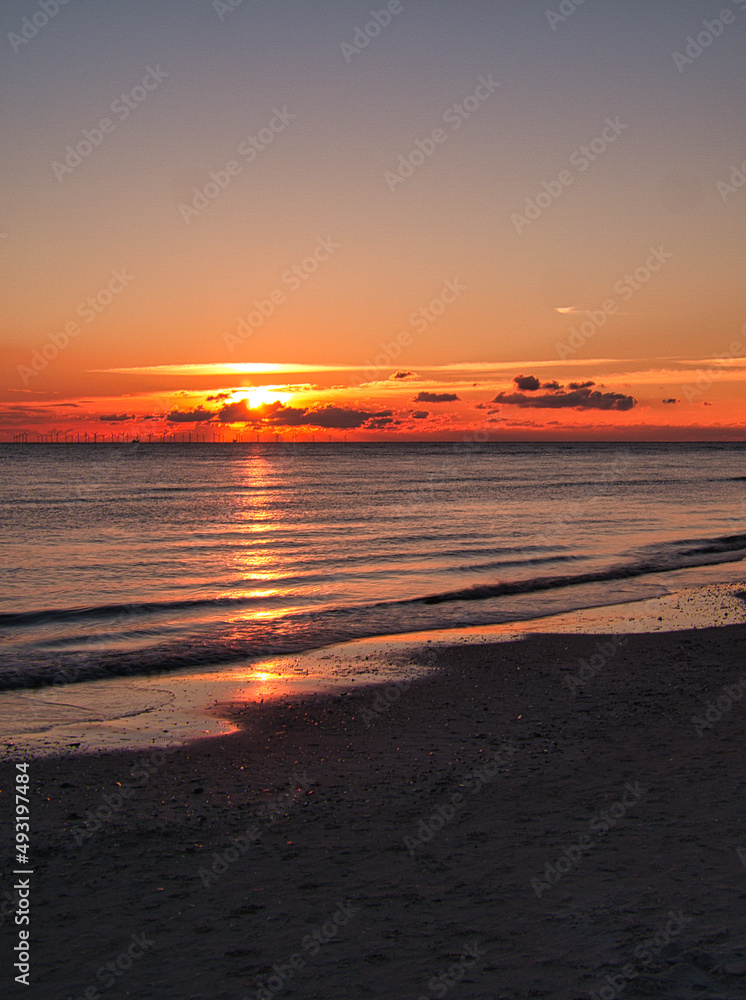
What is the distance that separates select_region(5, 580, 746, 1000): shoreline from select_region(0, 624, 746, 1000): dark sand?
21 mm

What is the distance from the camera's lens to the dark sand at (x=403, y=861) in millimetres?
5406

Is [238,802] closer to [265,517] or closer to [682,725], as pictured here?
[682,725]

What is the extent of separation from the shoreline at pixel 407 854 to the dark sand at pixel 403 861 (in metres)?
0.02

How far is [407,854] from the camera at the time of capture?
280 inches

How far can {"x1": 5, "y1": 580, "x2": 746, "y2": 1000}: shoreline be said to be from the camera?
5.45 metres

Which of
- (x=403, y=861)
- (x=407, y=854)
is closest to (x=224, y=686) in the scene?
(x=407, y=854)

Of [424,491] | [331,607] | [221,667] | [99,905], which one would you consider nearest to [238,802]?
[99,905]

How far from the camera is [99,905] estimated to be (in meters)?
6.40

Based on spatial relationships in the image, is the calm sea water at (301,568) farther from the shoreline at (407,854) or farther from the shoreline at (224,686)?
the shoreline at (407,854)

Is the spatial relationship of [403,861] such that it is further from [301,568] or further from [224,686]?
[301,568]

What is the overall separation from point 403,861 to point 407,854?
0.46ft

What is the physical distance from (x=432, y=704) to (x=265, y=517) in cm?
3813

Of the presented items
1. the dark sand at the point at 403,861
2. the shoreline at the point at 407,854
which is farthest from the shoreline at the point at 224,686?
the dark sand at the point at 403,861

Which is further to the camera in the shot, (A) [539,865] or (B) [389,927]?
(A) [539,865]
